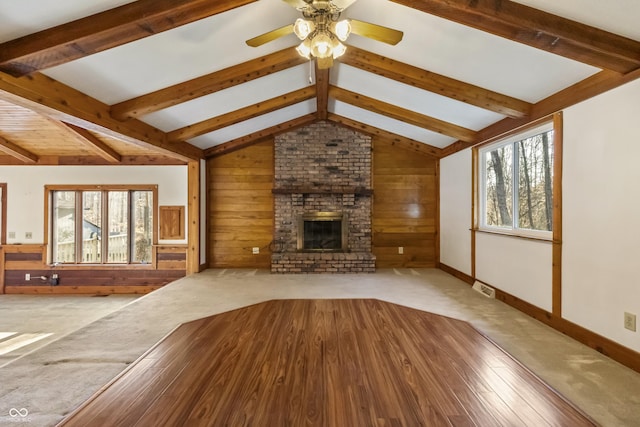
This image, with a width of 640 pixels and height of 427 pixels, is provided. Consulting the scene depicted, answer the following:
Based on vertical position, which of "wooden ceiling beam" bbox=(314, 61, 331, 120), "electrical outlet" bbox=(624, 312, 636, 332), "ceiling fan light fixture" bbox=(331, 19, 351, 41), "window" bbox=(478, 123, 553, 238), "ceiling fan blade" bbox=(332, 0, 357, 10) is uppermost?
"wooden ceiling beam" bbox=(314, 61, 331, 120)

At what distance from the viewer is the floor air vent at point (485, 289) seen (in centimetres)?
435

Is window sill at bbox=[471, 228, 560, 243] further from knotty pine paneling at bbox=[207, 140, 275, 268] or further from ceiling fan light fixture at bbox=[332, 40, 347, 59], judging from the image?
knotty pine paneling at bbox=[207, 140, 275, 268]

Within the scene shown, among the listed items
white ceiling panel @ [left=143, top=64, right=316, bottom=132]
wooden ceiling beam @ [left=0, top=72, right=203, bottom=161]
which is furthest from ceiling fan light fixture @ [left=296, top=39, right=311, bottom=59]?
wooden ceiling beam @ [left=0, top=72, right=203, bottom=161]

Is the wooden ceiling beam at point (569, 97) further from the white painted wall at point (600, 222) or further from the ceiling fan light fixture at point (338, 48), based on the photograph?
the ceiling fan light fixture at point (338, 48)

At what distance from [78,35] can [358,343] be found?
312cm

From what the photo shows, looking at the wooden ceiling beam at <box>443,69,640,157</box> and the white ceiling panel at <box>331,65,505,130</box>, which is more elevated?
the white ceiling panel at <box>331,65,505,130</box>

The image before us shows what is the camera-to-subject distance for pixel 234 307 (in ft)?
12.9

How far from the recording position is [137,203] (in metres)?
6.49

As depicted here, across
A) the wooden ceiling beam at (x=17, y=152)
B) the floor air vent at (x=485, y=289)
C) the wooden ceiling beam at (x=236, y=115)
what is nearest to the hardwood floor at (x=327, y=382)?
the floor air vent at (x=485, y=289)

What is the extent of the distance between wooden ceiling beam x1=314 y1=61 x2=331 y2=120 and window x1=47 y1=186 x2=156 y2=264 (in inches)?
144

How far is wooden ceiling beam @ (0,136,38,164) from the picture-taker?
18.9 ft

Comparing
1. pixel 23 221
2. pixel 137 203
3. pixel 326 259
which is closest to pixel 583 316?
pixel 326 259

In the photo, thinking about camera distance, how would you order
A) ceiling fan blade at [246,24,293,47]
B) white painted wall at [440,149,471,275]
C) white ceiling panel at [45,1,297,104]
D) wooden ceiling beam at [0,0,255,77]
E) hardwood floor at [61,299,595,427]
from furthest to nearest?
1. white painted wall at [440,149,471,275]
2. white ceiling panel at [45,1,297,104]
3. ceiling fan blade at [246,24,293,47]
4. wooden ceiling beam at [0,0,255,77]
5. hardwood floor at [61,299,595,427]

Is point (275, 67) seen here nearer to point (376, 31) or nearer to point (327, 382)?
point (376, 31)
